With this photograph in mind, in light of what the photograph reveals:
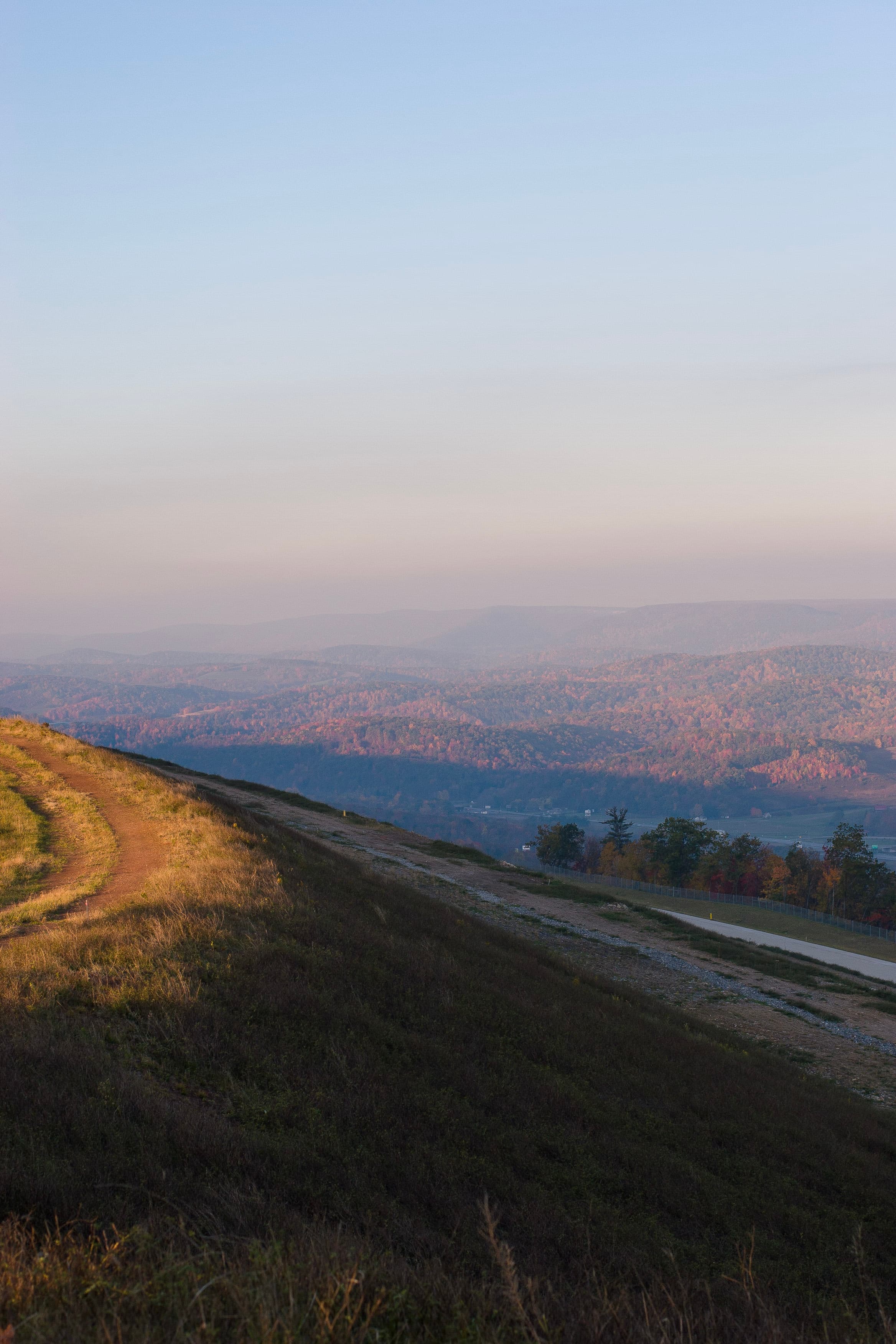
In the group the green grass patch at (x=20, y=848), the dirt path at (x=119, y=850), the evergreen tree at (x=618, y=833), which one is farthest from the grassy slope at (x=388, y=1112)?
the evergreen tree at (x=618, y=833)

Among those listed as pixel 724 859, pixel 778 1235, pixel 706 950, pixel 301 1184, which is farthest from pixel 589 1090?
pixel 724 859

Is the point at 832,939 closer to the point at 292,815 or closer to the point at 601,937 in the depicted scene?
the point at 601,937

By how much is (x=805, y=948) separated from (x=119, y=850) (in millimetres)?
44436

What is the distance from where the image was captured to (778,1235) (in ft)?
25.4

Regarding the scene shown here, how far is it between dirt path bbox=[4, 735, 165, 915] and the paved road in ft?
94.1

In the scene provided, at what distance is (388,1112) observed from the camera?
311 inches

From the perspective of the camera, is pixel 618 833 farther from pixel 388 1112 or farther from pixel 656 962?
pixel 388 1112

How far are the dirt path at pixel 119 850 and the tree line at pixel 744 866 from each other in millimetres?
64335

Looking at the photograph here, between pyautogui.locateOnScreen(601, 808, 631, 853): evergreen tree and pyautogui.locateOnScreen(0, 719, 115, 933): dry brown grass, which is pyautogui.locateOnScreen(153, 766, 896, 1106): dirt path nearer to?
pyautogui.locateOnScreen(0, 719, 115, 933): dry brown grass

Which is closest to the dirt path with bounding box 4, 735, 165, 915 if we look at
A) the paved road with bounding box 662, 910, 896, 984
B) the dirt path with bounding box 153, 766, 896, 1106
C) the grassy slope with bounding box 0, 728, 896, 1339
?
the grassy slope with bounding box 0, 728, 896, 1339

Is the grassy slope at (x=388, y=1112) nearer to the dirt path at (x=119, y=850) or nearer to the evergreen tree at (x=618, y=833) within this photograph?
the dirt path at (x=119, y=850)

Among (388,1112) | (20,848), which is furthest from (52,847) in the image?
(388,1112)

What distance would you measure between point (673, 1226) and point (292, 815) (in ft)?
121

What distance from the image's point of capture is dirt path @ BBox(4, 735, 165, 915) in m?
14.4
